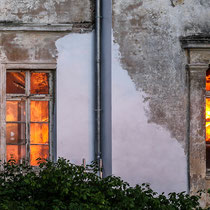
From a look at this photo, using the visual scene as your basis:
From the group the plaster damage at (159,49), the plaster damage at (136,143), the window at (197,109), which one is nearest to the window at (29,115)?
the plaster damage at (136,143)

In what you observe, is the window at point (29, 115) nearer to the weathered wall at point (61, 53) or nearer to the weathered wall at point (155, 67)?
the weathered wall at point (61, 53)

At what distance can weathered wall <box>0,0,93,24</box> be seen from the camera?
6770mm

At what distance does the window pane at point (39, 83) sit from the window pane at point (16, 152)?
2.72 ft

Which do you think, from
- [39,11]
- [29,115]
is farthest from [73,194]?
[39,11]

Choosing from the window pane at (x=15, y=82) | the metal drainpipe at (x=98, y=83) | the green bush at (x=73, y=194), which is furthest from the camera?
the window pane at (x=15, y=82)

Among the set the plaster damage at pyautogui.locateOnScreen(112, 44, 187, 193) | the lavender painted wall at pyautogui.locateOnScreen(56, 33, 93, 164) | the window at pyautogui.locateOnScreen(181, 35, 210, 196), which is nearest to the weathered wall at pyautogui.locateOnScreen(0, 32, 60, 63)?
the lavender painted wall at pyautogui.locateOnScreen(56, 33, 93, 164)

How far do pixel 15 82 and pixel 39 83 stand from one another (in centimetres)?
34

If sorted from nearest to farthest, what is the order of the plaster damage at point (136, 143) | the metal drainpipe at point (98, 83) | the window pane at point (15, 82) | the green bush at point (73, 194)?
the green bush at point (73, 194) < the plaster damage at point (136, 143) < the metal drainpipe at point (98, 83) < the window pane at point (15, 82)

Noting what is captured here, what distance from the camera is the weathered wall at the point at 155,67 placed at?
6.63 meters

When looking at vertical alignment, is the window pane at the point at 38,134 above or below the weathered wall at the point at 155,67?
A: below

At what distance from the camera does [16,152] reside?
6.91 metres

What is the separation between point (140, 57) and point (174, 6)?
0.88 m

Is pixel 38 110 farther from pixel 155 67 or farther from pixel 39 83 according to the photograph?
pixel 155 67

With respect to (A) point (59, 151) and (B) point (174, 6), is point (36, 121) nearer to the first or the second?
(A) point (59, 151)
